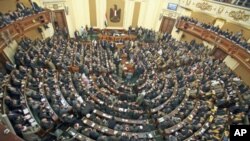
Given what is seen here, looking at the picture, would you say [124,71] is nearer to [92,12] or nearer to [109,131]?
[109,131]

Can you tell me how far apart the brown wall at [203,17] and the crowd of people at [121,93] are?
146 inches

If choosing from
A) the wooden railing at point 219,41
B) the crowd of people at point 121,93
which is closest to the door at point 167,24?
the wooden railing at point 219,41

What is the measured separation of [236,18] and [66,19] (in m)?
15.5

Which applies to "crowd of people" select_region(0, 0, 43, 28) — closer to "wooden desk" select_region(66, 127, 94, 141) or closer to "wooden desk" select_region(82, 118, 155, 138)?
"wooden desk" select_region(66, 127, 94, 141)

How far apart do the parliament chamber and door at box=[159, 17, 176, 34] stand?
4.2 inches

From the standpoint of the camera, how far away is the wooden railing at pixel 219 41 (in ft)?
53.7

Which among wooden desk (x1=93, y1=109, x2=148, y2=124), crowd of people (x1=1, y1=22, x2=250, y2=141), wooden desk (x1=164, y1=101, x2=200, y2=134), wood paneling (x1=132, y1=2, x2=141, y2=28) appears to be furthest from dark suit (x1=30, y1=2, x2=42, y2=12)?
wooden desk (x1=164, y1=101, x2=200, y2=134)

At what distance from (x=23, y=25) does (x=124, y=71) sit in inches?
313

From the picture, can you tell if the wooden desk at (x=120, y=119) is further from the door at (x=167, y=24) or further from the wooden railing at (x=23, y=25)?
the door at (x=167, y=24)

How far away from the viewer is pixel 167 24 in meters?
24.0

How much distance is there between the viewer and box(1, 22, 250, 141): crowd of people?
1080 centimetres

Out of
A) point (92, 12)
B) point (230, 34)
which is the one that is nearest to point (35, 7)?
point (92, 12)

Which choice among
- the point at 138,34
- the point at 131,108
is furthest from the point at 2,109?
the point at 138,34

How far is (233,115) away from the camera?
12.5 meters
